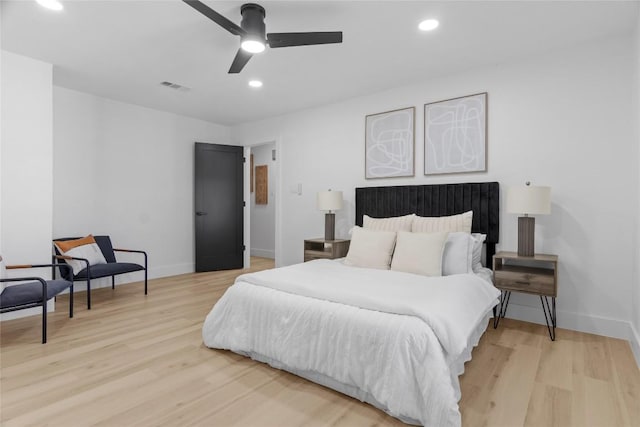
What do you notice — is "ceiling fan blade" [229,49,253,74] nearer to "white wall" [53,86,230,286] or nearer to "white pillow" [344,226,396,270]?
"white pillow" [344,226,396,270]

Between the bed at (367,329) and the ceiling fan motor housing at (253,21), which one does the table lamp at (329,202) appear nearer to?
the bed at (367,329)

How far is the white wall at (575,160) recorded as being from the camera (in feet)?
9.44

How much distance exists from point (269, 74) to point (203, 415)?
324cm

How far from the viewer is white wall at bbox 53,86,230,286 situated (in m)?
4.32

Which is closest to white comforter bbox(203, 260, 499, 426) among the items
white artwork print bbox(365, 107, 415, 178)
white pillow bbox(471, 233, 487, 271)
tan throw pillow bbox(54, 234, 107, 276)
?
white pillow bbox(471, 233, 487, 271)

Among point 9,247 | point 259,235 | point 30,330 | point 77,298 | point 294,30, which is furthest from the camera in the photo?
point 259,235

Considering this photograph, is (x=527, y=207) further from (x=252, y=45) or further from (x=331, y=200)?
(x=252, y=45)

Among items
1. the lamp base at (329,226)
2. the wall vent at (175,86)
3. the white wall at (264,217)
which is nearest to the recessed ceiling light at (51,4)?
the wall vent at (175,86)

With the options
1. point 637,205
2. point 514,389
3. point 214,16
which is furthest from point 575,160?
point 214,16

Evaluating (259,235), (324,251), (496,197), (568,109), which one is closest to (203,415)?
(324,251)

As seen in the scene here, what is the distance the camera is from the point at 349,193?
182 inches

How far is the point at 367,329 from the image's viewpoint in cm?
189

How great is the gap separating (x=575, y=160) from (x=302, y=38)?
2.61 meters

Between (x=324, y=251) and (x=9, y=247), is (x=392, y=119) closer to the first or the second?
(x=324, y=251)
